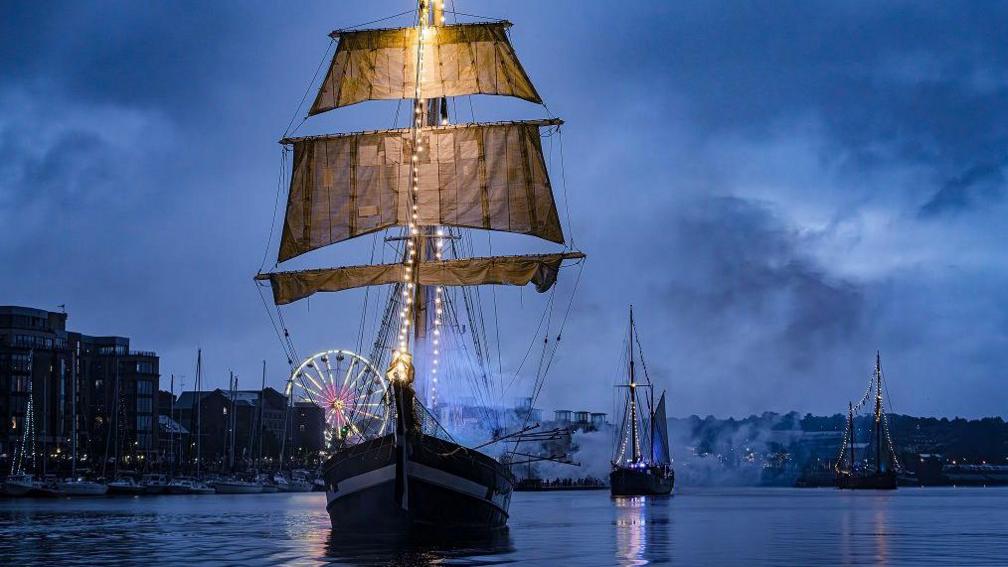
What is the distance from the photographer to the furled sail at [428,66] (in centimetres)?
7325

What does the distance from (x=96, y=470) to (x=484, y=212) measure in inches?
4852

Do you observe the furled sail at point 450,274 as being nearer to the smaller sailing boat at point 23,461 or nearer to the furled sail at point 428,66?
the furled sail at point 428,66

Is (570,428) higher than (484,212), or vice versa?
(484,212)

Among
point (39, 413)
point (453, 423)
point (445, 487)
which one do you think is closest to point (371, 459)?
point (445, 487)

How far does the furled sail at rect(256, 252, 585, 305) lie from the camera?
222 feet

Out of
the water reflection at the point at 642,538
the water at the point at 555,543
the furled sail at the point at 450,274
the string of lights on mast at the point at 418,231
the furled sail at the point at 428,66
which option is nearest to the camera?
the water at the point at 555,543

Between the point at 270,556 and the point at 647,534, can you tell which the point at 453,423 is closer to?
the point at 647,534

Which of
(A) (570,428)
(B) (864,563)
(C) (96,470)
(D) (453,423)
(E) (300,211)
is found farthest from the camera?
(C) (96,470)

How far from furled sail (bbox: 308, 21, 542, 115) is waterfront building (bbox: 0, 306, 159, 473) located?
288 ft

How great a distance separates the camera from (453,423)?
6750 cm

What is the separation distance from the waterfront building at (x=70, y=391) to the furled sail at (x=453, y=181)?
290ft

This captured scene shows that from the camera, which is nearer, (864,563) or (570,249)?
(864,563)

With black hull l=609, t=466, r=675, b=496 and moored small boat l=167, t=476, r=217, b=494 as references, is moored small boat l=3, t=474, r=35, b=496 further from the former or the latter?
black hull l=609, t=466, r=675, b=496

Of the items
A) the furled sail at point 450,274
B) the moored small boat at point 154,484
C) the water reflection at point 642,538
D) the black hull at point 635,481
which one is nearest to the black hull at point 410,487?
the water reflection at point 642,538
